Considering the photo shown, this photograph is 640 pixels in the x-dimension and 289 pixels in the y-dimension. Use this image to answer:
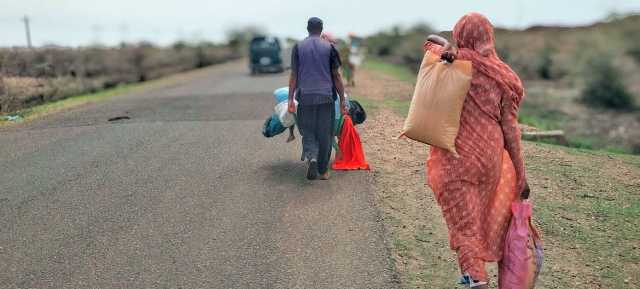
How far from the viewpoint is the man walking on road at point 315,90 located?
710 cm

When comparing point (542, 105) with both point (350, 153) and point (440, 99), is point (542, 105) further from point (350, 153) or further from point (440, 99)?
point (440, 99)

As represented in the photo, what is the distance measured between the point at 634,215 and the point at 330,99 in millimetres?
3425

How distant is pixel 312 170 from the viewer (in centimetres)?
750

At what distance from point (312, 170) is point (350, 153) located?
2.40 ft

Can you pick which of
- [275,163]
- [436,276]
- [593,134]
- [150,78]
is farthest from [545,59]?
[436,276]

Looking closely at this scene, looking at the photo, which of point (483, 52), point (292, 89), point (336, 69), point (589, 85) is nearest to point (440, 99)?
point (483, 52)

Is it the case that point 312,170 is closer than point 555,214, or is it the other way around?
point 555,214

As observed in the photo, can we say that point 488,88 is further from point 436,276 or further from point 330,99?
point 330,99

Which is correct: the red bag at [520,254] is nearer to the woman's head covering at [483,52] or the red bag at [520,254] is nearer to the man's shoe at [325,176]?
the woman's head covering at [483,52]

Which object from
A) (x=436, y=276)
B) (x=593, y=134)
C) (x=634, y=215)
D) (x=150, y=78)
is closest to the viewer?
(x=436, y=276)

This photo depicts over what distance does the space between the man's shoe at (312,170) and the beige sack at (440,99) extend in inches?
133

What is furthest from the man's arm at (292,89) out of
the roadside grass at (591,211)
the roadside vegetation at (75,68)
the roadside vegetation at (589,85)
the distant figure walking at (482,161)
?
the roadside vegetation at (75,68)

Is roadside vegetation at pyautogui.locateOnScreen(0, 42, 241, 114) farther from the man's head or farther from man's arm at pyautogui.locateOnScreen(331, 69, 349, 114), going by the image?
man's arm at pyautogui.locateOnScreen(331, 69, 349, 114)

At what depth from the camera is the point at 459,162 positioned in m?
4.02
